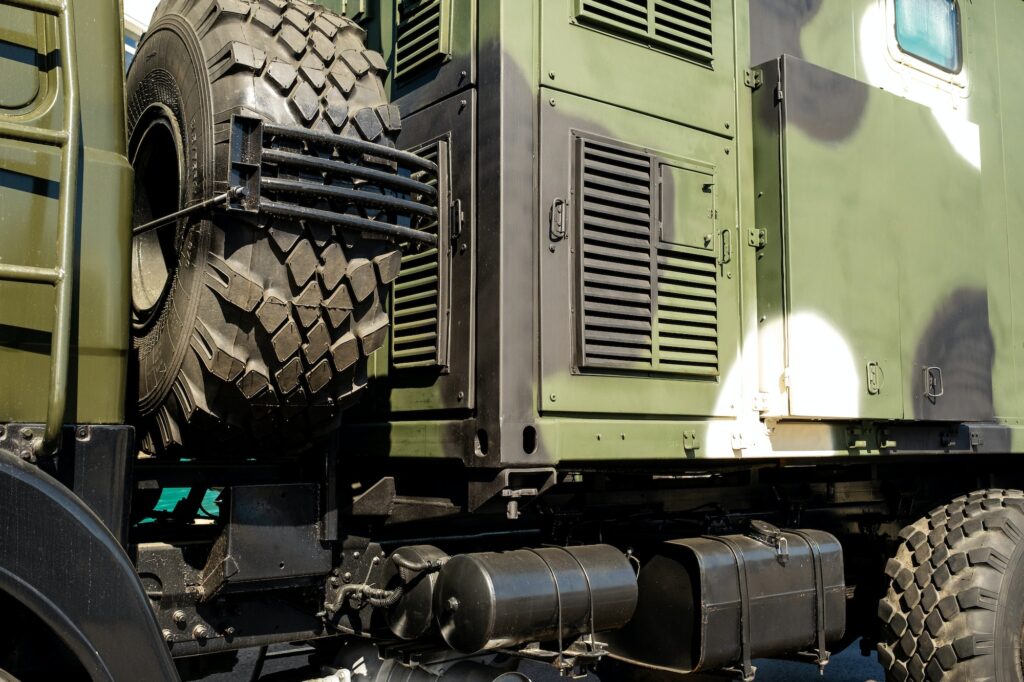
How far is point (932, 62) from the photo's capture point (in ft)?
15.5

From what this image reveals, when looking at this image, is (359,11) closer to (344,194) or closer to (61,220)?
(344,194)

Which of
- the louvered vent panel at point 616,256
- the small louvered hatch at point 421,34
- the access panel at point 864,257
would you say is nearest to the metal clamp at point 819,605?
the access panel at point 864,257

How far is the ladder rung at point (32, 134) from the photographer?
215 cm

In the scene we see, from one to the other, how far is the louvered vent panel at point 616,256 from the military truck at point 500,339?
2cm

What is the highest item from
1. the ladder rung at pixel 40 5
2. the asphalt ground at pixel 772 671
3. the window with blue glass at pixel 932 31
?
the window with blue glass at pixel 932 31

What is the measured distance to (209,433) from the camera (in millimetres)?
2928

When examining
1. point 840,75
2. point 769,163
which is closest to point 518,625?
point 769,163

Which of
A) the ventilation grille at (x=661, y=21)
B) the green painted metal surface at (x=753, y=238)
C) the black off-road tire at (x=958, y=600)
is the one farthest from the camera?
the black off-road tire at (x=958, y=600)

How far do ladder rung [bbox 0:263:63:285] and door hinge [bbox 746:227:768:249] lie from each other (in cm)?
259

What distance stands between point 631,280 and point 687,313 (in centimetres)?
30

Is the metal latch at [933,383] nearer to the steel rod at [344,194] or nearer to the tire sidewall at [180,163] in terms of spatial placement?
the steel rod at [344,194]

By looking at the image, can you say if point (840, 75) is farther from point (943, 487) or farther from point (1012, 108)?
point (943, 487)

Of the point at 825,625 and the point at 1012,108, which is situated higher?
the point at 1012,108

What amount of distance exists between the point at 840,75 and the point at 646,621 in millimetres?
2261
